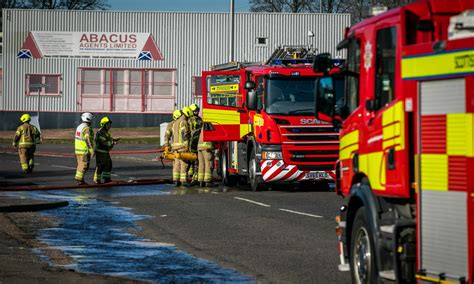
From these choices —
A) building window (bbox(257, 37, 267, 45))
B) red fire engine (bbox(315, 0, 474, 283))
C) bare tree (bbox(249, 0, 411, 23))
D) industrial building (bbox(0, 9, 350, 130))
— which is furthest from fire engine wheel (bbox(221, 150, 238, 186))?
bare tree (bbox(249, 0, 411, 23))

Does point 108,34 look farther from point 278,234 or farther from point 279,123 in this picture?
point 278,234

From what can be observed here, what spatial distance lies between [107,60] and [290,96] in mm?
44151

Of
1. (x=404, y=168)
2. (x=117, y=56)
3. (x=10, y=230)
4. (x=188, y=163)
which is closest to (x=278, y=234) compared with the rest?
(x=10, y=230)

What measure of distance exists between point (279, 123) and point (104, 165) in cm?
527

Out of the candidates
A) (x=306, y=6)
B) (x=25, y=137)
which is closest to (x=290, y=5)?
(x=306, y=6)

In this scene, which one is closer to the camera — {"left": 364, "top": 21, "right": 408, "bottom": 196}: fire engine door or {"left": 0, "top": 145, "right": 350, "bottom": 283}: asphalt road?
{"left": 364, "top": 21, "right": 408, "bottom": 196}: fire engine door

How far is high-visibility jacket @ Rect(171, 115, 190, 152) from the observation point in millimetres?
26672

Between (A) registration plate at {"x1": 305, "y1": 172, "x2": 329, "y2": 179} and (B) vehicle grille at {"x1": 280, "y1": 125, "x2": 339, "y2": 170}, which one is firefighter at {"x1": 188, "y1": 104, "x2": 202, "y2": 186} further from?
(A) registration plate at {"x1": 305, "y1": 172, "x2": 329, "y2": 179}

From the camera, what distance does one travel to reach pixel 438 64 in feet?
27.3


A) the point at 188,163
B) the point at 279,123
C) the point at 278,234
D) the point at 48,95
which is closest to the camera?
the point at 278,234

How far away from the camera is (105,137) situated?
27.4 metres

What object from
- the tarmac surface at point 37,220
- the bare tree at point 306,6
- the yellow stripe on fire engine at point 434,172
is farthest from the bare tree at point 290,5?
the yellow stripe on fire engine at point 434,172

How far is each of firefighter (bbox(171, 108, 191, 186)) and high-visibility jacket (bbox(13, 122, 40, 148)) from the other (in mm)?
6863

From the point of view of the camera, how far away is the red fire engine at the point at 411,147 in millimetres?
8172
